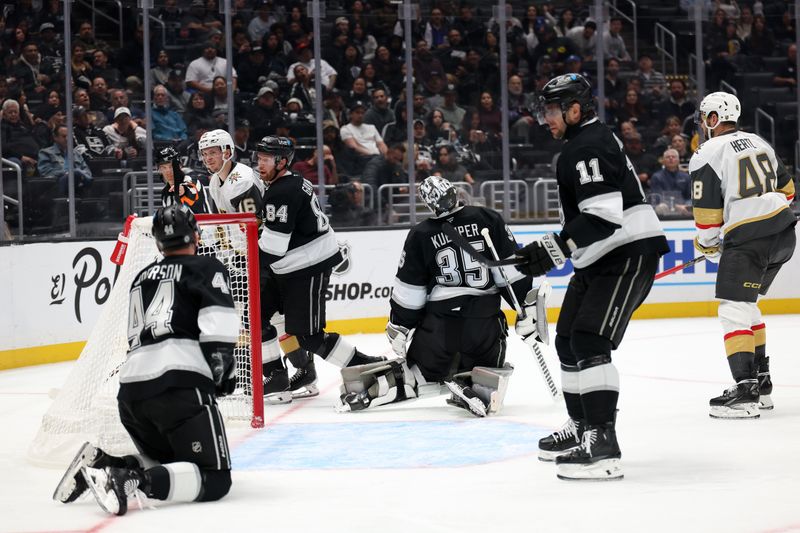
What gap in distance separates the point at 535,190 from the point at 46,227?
408cm

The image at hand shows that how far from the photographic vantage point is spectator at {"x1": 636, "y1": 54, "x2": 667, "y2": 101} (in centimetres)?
1066

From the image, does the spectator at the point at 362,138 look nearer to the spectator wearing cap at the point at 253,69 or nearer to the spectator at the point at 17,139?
the spectator wearing cap at the point at 253,69

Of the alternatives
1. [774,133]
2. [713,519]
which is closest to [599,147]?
[713,519]

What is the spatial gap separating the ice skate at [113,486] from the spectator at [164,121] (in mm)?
5891

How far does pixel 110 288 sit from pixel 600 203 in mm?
5005

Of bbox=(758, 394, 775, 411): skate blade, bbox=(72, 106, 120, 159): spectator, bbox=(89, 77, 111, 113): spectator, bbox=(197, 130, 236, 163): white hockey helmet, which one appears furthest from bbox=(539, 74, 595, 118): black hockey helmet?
bbox=(89, 77, 111, 113): spectator

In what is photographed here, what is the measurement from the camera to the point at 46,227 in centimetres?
813

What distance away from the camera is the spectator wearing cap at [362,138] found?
9633mm

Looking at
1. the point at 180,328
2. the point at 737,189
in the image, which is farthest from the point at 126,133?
the point at 180,328

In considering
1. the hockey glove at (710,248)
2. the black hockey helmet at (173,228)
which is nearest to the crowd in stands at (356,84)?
the hockey glove at (710,248)

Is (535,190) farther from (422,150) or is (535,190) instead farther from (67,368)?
(67,368)

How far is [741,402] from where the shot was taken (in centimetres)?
496

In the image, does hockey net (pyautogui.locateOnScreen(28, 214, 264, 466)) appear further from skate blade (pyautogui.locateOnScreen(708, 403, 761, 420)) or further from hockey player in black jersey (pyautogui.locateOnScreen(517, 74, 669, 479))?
skate blade (pyautogui.locateOnScreen(708, 403, 761, 420))

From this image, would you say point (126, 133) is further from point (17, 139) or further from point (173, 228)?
point (173, 228)
